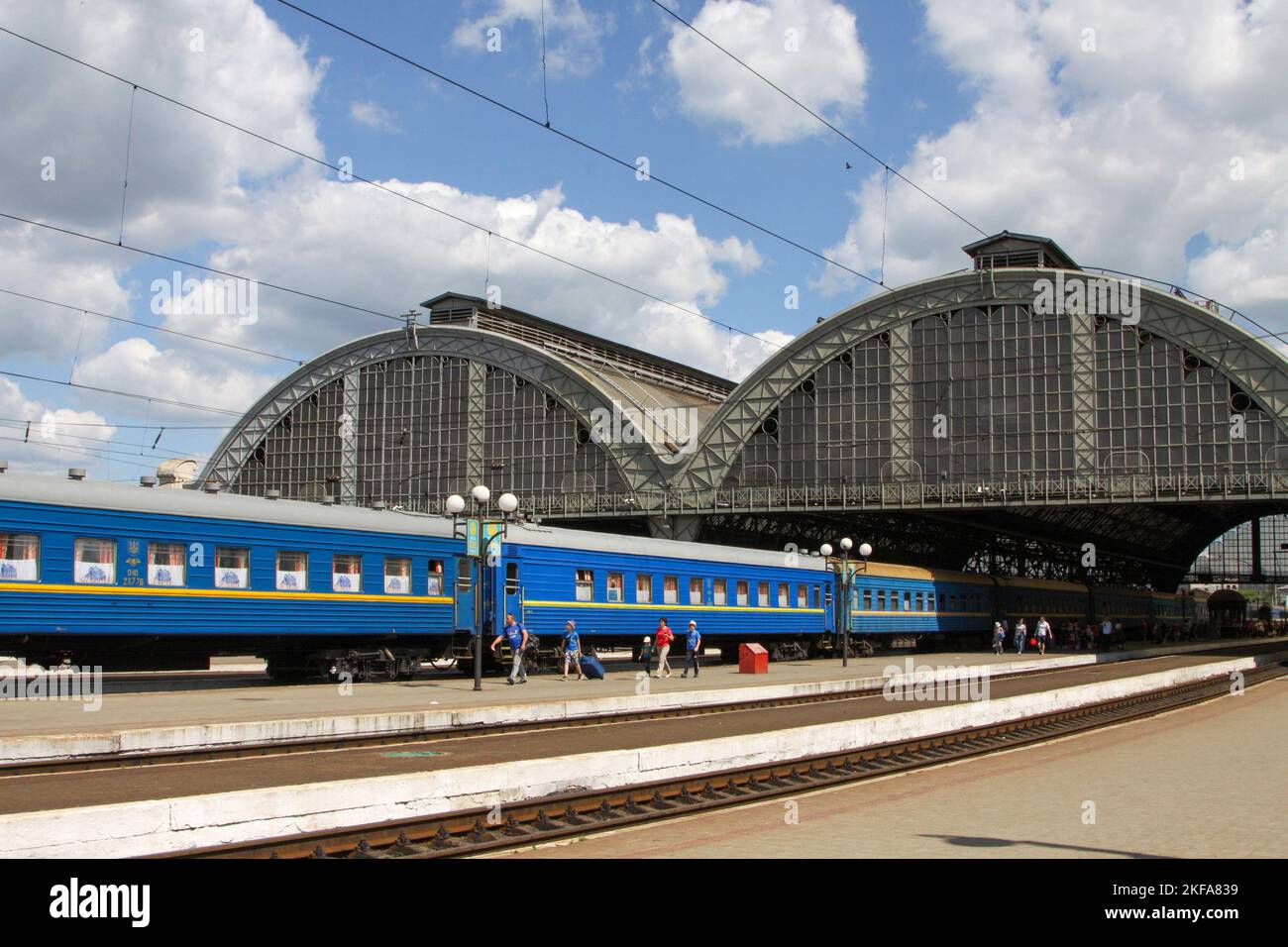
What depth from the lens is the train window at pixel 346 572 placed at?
2797 centimetres

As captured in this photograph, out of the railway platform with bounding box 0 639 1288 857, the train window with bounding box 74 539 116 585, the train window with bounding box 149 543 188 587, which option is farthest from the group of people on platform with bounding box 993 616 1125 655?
the train window with bounding box 74 539 116 585

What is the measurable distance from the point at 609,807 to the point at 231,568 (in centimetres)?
1542

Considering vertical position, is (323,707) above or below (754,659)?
above

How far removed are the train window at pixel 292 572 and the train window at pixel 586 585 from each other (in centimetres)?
953

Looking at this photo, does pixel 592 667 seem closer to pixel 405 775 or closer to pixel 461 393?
pixel 405 775

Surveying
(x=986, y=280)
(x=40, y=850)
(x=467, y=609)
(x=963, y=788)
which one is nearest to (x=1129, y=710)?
(x=963, y=788)

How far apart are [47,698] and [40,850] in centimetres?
1623

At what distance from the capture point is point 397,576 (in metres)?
29.6

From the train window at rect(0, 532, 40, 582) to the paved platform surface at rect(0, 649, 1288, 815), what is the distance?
8.39m

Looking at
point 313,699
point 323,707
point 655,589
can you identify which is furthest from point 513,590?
point 323,707

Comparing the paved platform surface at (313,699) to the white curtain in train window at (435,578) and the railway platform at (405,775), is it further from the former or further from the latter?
the railway platform at (405,775)

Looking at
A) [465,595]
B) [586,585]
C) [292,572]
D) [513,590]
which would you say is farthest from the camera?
[586,585]

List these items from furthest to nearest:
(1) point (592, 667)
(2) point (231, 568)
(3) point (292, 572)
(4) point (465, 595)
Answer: (1) point (592, 667), (4) point (465, 595), (3) point (292, 572), (2) point (231, 568)

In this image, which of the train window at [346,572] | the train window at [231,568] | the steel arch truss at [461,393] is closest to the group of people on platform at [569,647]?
the train window at [346,572]
